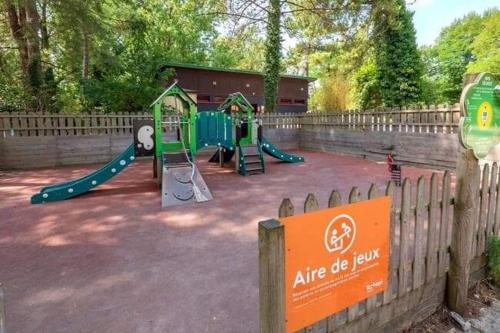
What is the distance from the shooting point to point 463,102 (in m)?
2.43

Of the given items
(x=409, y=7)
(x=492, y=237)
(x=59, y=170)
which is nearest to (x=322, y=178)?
(x=492, y=237)

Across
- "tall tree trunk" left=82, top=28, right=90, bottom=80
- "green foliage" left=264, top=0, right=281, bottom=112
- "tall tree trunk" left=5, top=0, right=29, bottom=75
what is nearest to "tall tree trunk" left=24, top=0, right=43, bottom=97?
"tall tree trunk" left=5, top=0, right=29, bottom=75

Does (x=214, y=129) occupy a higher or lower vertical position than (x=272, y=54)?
lower

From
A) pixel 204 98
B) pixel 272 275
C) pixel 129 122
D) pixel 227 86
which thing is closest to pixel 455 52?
pixel 227 86

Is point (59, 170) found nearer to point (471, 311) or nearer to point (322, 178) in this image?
point (322, 178)

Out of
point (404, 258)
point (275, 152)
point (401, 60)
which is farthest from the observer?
point (401, 60)

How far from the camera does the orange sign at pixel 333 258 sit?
1.63 metres

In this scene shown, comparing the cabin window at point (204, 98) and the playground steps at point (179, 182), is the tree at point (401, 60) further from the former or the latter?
the playground steps at point (179, 182)

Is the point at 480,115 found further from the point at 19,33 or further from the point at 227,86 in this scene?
the point at 227,86

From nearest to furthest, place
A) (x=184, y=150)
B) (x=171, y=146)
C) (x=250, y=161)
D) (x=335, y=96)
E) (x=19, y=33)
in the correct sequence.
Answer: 1. (x=184, y=150)
2. (x=171, y=146)
3. (x=250, y=161)
4. (x=19, y=33)
5. (x=335, y=96)

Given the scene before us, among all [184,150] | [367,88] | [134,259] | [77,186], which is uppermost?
[367,88]

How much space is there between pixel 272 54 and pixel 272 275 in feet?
45.7

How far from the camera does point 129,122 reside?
1088 centimetres

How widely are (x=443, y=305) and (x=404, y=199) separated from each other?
112 centimetres
